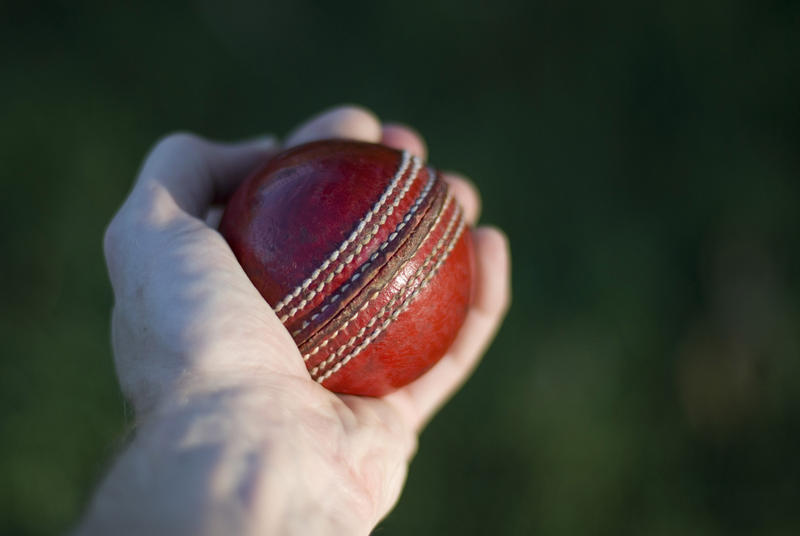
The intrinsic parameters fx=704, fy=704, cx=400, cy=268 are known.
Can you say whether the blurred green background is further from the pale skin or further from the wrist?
the wrist

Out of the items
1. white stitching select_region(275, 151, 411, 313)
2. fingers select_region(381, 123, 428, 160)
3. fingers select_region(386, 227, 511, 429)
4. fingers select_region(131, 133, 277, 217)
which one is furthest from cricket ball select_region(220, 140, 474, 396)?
fingers select_region(381, 123, 428, 160)

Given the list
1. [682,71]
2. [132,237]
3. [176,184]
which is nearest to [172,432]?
[132,237]

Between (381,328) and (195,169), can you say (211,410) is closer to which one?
(381,328)

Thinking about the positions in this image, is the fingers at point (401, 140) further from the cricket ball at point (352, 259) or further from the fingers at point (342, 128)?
the cricket ball at point (352, 259)

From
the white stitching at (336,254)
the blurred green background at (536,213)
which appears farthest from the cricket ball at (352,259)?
the blurred green background at (536,213)

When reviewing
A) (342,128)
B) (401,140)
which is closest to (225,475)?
(342,128)
